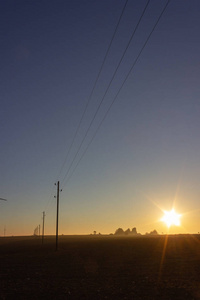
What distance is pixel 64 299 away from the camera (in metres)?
16.4

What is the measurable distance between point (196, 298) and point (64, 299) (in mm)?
7236

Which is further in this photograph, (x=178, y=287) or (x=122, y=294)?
(x=178, y=287)

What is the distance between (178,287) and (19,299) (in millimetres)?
10094

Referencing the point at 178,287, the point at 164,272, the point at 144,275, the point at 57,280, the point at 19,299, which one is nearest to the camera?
the point at 19,299

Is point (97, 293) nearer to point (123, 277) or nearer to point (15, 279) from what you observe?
point (123, 277)

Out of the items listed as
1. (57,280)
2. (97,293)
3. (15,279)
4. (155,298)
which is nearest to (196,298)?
(155,298)

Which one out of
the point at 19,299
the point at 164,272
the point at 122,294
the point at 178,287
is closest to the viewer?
the point at 19,299

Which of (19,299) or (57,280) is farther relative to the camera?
(57,280)

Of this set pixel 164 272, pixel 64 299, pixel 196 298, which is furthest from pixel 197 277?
pixel 64 299

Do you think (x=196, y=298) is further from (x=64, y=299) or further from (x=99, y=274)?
(x=99, y=274)

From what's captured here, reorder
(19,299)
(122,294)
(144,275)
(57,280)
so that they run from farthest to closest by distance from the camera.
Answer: (144,275)
(57,280)
(122,294)
(19,299)

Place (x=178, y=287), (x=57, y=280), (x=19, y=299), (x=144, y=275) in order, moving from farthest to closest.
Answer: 1. (x=144, y=275)
2. (x=57, y=280)
3. (x=178, y=287)
4. (x=19, y=299)

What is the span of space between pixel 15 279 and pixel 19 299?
6960mm

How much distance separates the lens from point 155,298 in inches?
653
